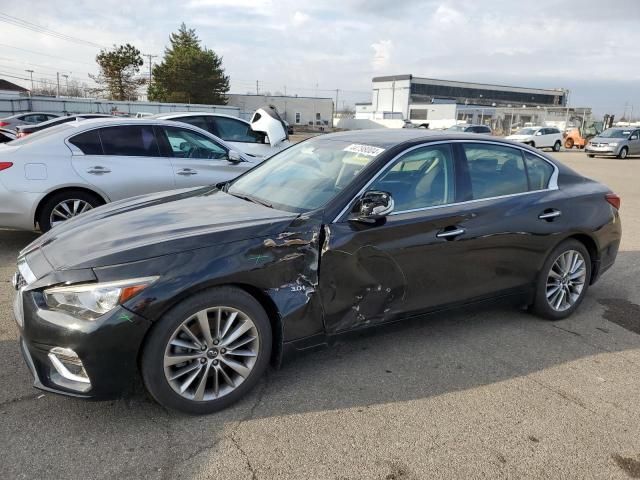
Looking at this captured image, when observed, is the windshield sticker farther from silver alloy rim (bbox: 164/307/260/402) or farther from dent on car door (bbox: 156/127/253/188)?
dent on car door (bbox: 156/127/253/188)

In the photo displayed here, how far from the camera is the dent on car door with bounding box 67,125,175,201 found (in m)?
5.96

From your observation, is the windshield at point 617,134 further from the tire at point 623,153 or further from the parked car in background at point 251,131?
the parked car in background at point 251,131

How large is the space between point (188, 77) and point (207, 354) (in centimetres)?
5686

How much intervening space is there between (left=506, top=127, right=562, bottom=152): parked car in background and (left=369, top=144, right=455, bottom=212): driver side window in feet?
99.4

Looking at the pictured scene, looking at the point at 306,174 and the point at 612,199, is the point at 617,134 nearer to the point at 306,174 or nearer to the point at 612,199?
the point at 612,199

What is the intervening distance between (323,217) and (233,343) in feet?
3.05

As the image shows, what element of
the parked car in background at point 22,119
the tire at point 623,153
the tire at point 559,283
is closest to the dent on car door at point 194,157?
the tire at point 559,283

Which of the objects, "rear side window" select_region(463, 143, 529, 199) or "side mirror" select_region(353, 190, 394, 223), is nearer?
"side mirror" select_region(353, 190, 394, 223)

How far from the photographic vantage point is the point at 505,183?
398 cm

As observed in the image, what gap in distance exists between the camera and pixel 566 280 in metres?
4.32

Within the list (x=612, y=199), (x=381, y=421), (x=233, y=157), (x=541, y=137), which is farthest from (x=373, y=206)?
(x=541, y=137)

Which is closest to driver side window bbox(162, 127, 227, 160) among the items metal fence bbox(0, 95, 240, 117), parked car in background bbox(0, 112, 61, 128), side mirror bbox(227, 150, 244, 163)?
side mirror bbox(227, 150, 244, 163)

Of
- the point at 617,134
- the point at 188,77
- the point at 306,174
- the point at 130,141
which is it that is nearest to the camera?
the point at 306,174

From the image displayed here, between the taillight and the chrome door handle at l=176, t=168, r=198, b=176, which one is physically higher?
the taillight
